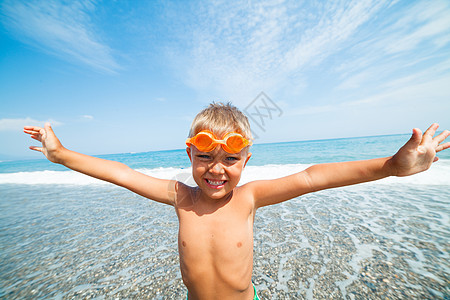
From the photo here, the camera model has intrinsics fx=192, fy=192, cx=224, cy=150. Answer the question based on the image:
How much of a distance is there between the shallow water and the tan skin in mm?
1100

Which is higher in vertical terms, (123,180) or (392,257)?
(123,180)

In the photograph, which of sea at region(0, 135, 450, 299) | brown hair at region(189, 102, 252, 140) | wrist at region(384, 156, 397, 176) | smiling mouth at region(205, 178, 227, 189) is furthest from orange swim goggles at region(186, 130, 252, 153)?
sea at region(0, 135, 450, 299)

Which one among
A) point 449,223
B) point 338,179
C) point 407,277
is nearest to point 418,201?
point 449,223

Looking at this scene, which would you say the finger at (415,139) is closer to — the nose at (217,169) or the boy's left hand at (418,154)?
the boy's left hand at (418,154)

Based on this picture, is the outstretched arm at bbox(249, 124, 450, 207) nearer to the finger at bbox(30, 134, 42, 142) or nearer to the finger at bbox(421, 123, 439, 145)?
the finger at bbox(421, 123, 439, 145)

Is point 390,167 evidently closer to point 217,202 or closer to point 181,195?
point 217,202

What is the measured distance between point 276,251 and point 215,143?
107 inches

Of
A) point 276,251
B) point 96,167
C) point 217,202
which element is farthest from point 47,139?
point 276,251

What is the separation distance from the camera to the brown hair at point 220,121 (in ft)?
6.01

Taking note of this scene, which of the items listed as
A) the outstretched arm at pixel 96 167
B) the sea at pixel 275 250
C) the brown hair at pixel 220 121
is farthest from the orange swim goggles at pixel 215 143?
the sea at pixel 275 250

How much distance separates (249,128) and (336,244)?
3.00 meters

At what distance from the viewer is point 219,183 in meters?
1.75

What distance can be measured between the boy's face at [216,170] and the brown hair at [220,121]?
0.69 ft

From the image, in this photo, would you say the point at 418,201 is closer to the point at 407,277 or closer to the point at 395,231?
the point at 395,231
